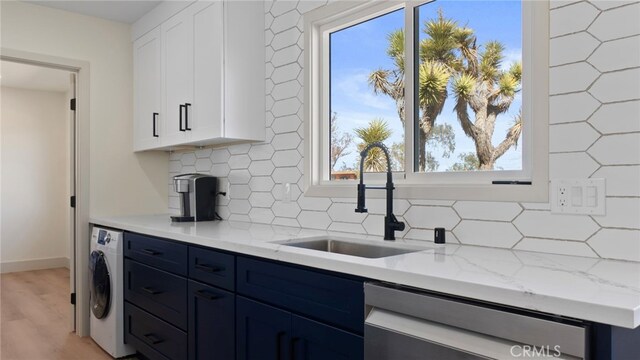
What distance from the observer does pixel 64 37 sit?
3.28 m

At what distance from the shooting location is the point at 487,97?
1.86 m

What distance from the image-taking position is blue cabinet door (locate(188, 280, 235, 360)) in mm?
1896

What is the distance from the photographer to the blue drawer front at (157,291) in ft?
7.38

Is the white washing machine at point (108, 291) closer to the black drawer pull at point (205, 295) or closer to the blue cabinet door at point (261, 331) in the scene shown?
the black drawer pull at point (205, 295)

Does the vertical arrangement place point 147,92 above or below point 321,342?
above

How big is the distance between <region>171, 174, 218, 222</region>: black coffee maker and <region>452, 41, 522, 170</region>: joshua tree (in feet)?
5.84

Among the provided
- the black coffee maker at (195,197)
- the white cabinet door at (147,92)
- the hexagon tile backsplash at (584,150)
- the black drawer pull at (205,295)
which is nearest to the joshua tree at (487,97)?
the hexagon tile backsplash at (584,150)

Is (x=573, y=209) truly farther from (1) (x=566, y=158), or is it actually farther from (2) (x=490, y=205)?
(2) (x=490, y=205)

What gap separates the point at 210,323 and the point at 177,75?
5.57ft

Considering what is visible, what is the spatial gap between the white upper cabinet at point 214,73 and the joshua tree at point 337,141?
474mm

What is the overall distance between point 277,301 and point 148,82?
2356 millimetres

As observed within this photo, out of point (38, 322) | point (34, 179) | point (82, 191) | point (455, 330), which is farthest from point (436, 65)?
point (34, 179)

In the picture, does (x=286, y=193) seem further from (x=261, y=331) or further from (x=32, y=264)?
(x=32, y=264)

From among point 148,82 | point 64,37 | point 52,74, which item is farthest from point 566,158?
point 52,74
